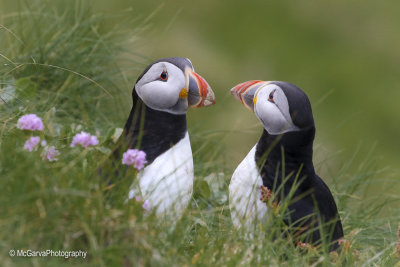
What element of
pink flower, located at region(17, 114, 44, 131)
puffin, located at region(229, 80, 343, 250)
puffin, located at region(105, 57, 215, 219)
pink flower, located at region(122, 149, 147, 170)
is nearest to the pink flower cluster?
pink flower, located at region(17, 114, 44, 131)

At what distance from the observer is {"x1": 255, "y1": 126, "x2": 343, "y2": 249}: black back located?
4.21 metres

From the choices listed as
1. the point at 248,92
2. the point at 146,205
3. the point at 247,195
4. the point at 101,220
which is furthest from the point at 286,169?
the point at 101,220

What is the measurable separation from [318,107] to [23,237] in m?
7.40

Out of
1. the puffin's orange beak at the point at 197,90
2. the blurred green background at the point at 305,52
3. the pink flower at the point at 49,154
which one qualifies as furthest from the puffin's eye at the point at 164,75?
the blurred green background at the point at 305,52

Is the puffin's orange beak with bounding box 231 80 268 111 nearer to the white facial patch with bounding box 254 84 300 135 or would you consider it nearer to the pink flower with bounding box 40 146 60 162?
the white facial patch with bounding box 254 84 300 135

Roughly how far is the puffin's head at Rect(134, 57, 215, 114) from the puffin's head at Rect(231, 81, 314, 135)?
0.34m

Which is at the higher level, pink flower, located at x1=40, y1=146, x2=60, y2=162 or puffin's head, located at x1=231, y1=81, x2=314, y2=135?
puffin's head, located at x1=231, y1=81, x2=314, y2=135

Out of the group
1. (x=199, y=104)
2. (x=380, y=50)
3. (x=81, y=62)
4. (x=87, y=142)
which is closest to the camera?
(x=87, y=142)

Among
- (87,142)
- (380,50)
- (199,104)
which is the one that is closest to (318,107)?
(380,50)

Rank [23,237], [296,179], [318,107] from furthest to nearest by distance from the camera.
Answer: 1. [318,107]
2. [296,179]
3. [23,237]

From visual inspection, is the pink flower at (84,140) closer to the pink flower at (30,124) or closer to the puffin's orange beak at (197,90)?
the pink flower at (30,124)

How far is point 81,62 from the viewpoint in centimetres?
619

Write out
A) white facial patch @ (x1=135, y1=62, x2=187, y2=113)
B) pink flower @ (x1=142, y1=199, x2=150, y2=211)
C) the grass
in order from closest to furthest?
the grass
pink flower @ (x1=142, y1=199, x2=150, y2=211)
white facial patch @ (x1=135, y1=62, x2=187, y2=113)

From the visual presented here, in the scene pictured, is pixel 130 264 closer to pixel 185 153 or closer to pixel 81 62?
pixel 185 153
